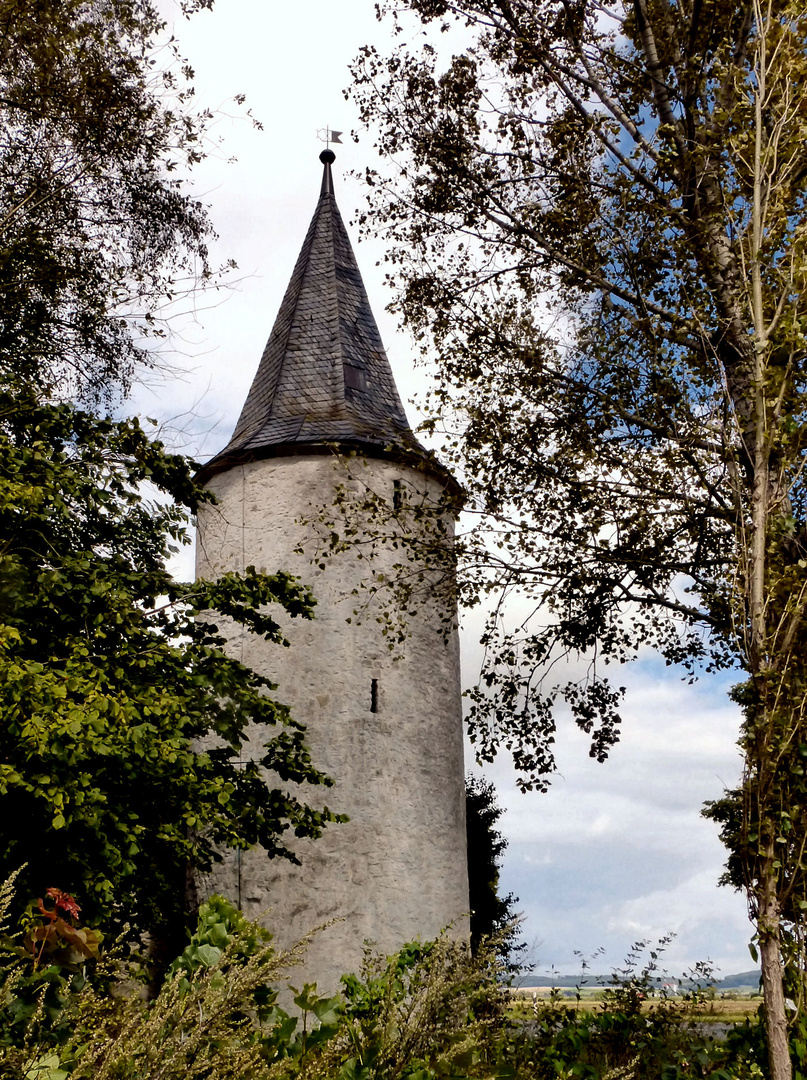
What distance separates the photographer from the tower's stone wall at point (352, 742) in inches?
544

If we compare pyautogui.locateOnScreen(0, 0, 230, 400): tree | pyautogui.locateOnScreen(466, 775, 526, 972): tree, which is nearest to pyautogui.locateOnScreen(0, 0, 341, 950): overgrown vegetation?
pyautogui.locateOnScreen(0, 0, 230, 400): tree

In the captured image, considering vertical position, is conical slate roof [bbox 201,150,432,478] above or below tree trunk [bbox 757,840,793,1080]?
above

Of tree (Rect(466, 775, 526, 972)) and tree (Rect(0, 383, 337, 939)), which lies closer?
tree (Rect(0, 383, 337, 939))

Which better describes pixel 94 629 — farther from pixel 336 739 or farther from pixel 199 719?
pixel 336 739

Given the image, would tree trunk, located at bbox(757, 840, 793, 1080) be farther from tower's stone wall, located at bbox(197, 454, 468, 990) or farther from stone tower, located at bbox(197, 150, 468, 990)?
tower's stone wall, located at bbox(197, 454, 468, 990)

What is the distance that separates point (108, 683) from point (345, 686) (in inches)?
266

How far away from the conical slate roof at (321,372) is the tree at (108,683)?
538cm

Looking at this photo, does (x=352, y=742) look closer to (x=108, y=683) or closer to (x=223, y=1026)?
(x=108, y=683)

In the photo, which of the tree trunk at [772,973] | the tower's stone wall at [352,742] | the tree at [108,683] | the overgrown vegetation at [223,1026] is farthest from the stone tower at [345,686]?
the overgrown vegetation at [223,1026]

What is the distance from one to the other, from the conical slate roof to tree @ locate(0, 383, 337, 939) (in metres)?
5.38

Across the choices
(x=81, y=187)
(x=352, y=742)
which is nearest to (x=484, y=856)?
(x=352, y=742)

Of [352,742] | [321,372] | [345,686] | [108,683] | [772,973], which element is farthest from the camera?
[321,372]

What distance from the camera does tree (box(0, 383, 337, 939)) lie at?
299 inches

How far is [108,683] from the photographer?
8.20 m
